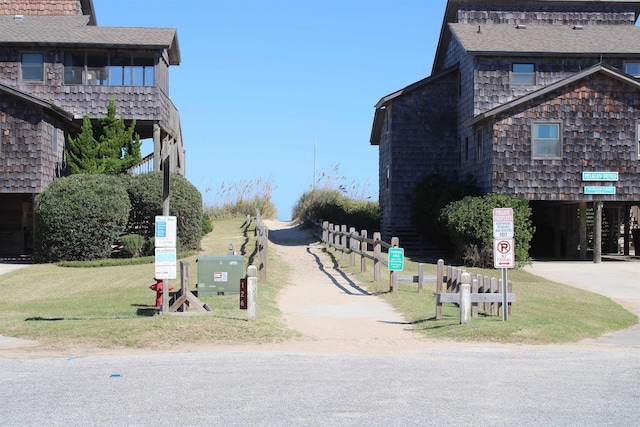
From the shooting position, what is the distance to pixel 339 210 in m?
41.6

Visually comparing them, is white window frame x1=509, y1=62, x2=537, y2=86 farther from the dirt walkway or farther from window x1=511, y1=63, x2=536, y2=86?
the dirt walkway

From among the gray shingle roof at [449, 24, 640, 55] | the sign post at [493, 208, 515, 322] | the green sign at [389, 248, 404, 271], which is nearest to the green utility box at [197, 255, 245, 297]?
the green sign at [389, 248, 404, 271]

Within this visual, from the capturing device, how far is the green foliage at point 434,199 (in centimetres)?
3216

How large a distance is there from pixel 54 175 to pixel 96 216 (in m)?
4.51

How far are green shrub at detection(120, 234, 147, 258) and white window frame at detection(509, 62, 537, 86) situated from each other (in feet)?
53.9

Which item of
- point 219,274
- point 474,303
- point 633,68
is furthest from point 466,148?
point 474,303

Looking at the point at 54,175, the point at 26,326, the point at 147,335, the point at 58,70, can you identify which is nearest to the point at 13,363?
the point at 147,335

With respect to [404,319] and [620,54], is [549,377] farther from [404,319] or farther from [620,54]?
[620,54]

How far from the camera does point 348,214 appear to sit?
1613 inches

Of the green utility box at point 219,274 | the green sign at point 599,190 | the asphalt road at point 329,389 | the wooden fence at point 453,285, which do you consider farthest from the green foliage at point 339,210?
the asphalt road at point 329,389

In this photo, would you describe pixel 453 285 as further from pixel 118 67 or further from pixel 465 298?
pixel 118 67

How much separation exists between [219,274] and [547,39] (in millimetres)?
22130

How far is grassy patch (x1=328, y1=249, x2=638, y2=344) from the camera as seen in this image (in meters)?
14.3

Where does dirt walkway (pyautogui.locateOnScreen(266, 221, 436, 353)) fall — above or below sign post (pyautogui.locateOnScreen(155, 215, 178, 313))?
below
